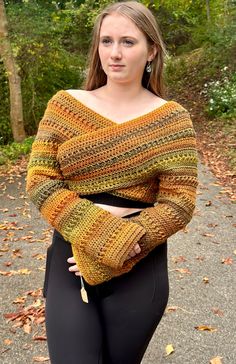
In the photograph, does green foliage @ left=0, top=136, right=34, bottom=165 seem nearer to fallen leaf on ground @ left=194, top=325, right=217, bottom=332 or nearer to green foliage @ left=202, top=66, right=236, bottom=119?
green foliage @ left=202, top=66, right=236, bottom=119

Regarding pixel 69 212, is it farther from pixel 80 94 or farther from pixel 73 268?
pixel 80 94

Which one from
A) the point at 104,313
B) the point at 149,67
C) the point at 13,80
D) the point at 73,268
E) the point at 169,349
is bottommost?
the point at 13,80

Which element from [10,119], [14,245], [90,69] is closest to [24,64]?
[10,119]

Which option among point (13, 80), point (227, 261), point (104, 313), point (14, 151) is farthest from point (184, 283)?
point (13, 80)

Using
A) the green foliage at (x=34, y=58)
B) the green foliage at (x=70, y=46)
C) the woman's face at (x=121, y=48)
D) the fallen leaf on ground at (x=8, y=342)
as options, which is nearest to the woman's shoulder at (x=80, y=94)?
the woman's face at (x=121, y=48)

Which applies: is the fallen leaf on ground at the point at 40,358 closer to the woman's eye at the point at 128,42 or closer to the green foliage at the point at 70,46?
the woman's eye at the point at 128,42

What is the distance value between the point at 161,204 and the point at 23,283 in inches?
120

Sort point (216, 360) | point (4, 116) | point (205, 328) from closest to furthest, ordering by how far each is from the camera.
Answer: point (216, 360) → point (205, 328) → point (4, 116)

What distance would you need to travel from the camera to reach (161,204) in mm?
1806

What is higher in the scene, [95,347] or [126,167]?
[126,167]

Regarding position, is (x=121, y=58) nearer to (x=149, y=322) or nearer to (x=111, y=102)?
(x=111, y=102)

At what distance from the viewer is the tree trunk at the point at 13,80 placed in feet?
32.5

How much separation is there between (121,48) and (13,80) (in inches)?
353

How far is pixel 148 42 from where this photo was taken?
6.13 ft
